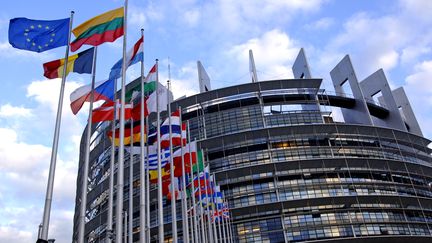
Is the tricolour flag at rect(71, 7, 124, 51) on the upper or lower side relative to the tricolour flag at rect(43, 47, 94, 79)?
upper

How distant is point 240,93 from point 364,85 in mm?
27252

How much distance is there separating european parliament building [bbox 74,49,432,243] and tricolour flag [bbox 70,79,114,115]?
110ft

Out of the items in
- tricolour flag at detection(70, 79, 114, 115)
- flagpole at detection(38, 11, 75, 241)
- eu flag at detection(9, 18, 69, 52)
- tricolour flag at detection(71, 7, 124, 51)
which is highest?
tricolour flag at detection(71, 7, 124, 51)

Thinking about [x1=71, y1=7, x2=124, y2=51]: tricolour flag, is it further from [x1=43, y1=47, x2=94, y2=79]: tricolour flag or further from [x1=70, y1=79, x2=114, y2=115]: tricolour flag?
[x1=70, y1=79, x2=114, y2=115]: tricolour flag

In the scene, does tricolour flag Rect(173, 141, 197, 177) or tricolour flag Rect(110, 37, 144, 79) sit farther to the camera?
tricolour flag Rect(173, 141, 197, 177)

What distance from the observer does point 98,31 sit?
15906 mm

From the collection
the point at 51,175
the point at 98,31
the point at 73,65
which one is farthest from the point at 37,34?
the point at 51,175

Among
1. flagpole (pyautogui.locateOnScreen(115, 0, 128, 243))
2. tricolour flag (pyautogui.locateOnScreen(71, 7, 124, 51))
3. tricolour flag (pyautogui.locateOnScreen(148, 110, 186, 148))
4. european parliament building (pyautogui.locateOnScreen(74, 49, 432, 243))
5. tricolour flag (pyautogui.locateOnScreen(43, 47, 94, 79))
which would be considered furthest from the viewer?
european parliament building (pyautogui.locateOnScreen(74, 49, 432, 243))

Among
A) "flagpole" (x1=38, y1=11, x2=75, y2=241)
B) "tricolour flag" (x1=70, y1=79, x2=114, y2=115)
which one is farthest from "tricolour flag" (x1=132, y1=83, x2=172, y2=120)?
"flagpole" (x1=38, y1=11, x2=75, y2=241)

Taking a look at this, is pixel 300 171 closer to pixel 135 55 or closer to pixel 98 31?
pixel 135 55

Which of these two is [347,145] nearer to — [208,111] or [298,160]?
[298,160]

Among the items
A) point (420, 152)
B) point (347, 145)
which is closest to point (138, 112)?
point (347, 145)

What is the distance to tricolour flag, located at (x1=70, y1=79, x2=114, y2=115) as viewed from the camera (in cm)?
1583

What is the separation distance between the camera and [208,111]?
192 feet
